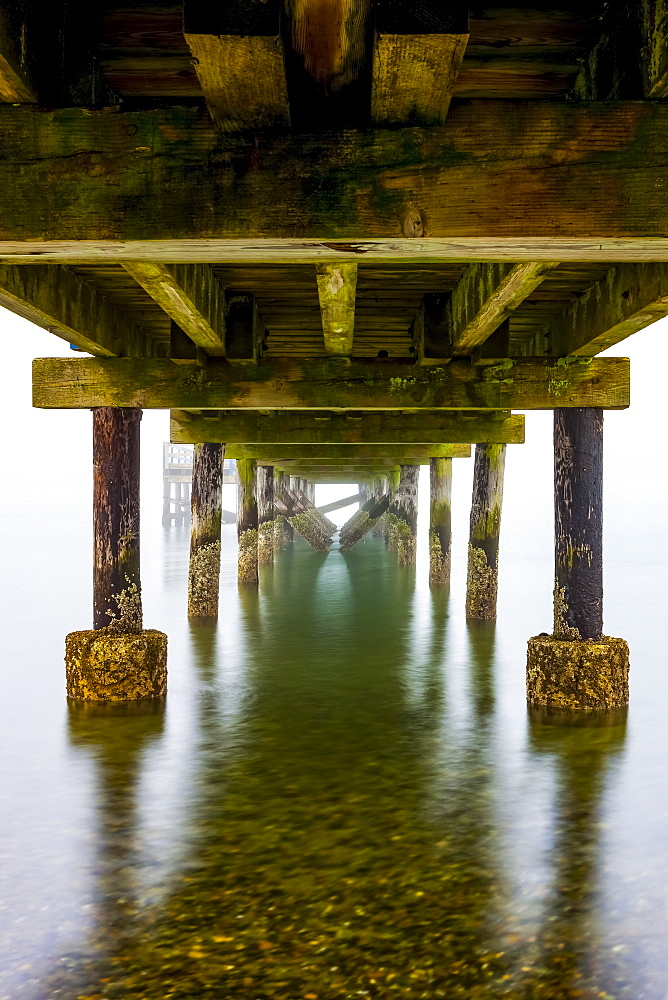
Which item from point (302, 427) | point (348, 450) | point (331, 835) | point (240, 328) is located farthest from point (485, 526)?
point (331, 835)

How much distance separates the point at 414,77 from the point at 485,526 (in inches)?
355

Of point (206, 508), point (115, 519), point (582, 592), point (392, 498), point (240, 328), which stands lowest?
point (582, 592)

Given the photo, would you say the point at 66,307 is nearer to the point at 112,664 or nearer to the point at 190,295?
the point at 190,295

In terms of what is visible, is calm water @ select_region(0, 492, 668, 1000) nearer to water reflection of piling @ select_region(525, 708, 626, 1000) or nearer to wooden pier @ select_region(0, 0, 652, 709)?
water reflection of piling @ select_region(525, 708, 626, 1000)

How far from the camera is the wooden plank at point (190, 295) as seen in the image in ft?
11.9

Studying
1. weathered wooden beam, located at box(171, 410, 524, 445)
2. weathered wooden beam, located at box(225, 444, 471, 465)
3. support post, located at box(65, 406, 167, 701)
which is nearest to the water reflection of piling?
support post, located at box(65, 406, 167, 701)

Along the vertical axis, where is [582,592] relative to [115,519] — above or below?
below

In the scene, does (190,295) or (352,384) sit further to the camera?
(352,384)

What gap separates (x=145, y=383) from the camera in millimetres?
6078

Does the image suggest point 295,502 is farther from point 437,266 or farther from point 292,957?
point 292,957

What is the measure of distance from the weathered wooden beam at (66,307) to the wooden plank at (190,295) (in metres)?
0.58

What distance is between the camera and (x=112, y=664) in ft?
21.5

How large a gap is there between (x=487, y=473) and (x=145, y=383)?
5603mm

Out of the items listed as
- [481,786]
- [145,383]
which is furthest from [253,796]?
[145,383]
